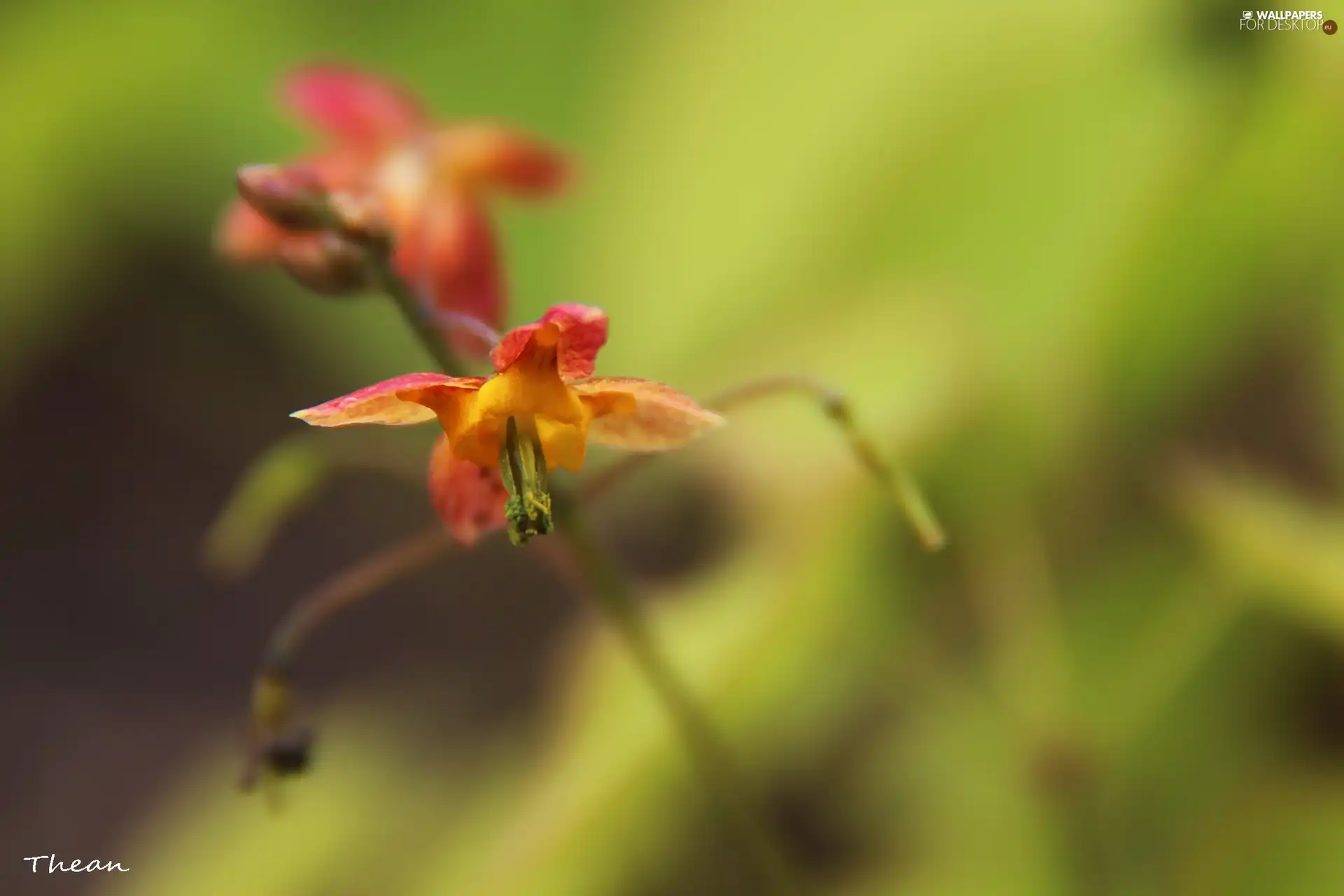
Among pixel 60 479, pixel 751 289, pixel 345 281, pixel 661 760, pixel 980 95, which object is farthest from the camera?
pixel 60 479

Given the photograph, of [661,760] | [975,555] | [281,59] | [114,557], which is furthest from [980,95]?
[114,557]

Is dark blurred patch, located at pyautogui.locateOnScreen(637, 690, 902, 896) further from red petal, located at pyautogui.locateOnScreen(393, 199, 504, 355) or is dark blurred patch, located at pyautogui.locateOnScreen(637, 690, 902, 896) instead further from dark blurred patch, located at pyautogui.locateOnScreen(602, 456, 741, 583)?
red petal, located at pyautogui.locateOnScreen(393, 199, 504, 355)

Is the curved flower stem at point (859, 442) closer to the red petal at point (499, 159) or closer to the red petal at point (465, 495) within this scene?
the red petal at point (465, 495)

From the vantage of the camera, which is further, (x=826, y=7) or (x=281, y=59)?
(x=281, y=59)

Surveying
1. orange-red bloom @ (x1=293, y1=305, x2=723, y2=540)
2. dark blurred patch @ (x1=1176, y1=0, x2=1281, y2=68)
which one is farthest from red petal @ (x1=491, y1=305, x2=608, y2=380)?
dark blurred patch @ (x1=1176, y1=0, x2=1281, y2=68)

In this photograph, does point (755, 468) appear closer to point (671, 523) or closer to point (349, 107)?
point (671, 523)

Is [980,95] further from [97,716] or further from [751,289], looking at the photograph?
[97,716]

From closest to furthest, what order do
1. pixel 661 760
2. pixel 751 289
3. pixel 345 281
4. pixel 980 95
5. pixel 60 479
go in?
1. pixel 345 281
2. pixel 661 760
3. pixel 980 95
4. pixel 751 289
5. pixel 60 479
